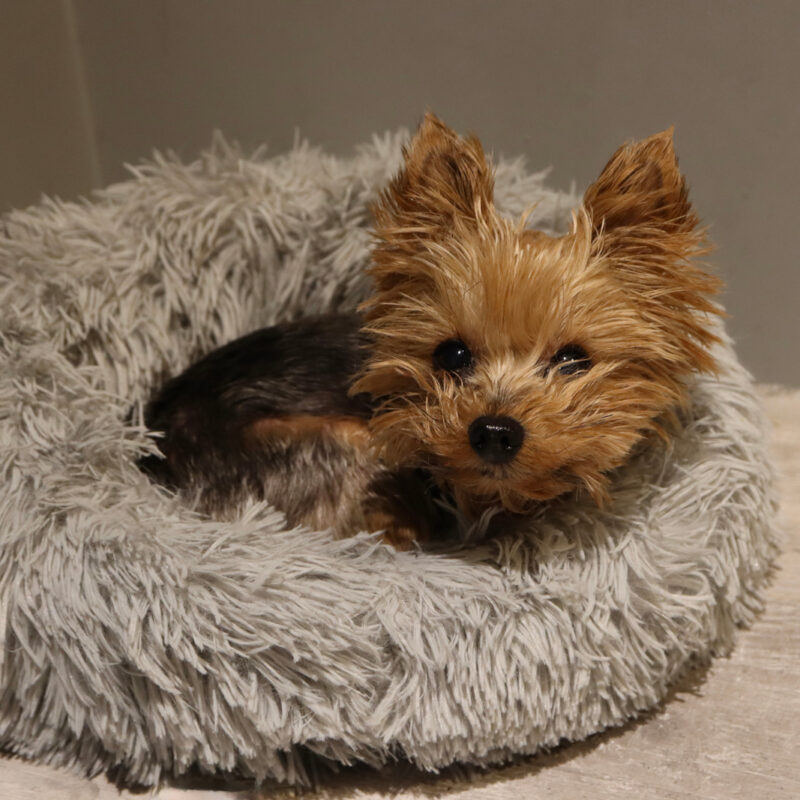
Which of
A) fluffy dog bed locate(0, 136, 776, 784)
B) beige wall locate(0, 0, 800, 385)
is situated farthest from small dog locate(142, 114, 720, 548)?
beige wall locate(0, 0, 800, 385)

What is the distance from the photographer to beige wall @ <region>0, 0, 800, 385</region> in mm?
1855

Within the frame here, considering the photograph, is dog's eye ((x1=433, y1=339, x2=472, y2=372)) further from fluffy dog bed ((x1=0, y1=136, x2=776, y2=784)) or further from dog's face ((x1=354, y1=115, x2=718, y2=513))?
fluffy dog bed ((x1=0, y1=136, x2=776, y2=784))

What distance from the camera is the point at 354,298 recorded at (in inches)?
76.8

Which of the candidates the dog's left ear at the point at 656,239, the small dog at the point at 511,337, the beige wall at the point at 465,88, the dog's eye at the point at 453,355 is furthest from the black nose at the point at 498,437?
the beige wall at the point at 465,88

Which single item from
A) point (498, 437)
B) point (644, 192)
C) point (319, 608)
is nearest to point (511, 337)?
point (498, 437)

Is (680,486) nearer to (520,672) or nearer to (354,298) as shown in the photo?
(520,672)

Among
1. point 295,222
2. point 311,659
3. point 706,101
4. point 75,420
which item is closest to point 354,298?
point 295,222

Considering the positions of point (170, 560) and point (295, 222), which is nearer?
point (170, 560)

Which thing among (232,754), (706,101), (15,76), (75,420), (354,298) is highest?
(706,101)

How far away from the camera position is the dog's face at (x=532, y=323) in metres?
1.29

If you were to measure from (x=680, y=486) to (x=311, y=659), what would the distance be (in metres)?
0.61

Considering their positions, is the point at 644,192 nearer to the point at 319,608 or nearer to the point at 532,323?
the point at 532,323

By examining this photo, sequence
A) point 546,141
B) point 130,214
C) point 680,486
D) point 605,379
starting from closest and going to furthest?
point 605,379 < point 680,486 < point 130,214 < point 546,141

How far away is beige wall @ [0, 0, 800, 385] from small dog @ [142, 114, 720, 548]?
637mm
